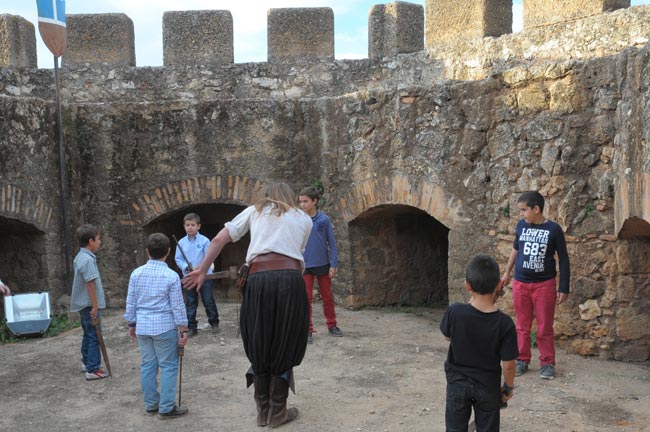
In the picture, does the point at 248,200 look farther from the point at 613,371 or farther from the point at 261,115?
the point at 613,371

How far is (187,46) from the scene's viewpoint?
8992 millimetres

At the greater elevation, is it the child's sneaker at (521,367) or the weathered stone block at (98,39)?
the weathered stone block at (98,39)

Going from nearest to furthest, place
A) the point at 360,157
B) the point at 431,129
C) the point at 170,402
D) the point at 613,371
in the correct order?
the point at 170,402 → the point at 613,371 → the point at 431,129 → the point at 360,157

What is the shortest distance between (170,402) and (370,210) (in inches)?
133

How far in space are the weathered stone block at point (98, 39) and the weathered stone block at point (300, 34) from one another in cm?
196

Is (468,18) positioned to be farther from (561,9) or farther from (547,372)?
(547,372)

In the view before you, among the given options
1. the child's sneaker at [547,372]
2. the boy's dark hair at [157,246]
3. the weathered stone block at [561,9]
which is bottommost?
the child's sneaker at [547,372]

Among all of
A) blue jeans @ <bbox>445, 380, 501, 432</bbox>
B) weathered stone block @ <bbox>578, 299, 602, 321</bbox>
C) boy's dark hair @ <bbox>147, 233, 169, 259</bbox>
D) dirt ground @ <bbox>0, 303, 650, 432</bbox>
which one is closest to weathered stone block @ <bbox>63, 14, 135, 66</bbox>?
dirt ground @ <bbox>0, 303, 650, 432</bbox>

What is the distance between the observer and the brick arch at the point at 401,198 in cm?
618

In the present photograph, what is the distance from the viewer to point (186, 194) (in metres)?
7.30

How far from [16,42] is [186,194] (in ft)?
12.7

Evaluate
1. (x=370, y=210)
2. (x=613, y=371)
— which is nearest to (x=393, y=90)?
(x=370, y=210)

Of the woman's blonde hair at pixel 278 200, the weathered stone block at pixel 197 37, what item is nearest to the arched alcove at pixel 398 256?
the woman's blonde hair at pixel 278 200

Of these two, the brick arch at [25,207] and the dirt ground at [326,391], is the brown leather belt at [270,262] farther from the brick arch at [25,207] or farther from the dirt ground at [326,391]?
the brick arch at [25,207]
